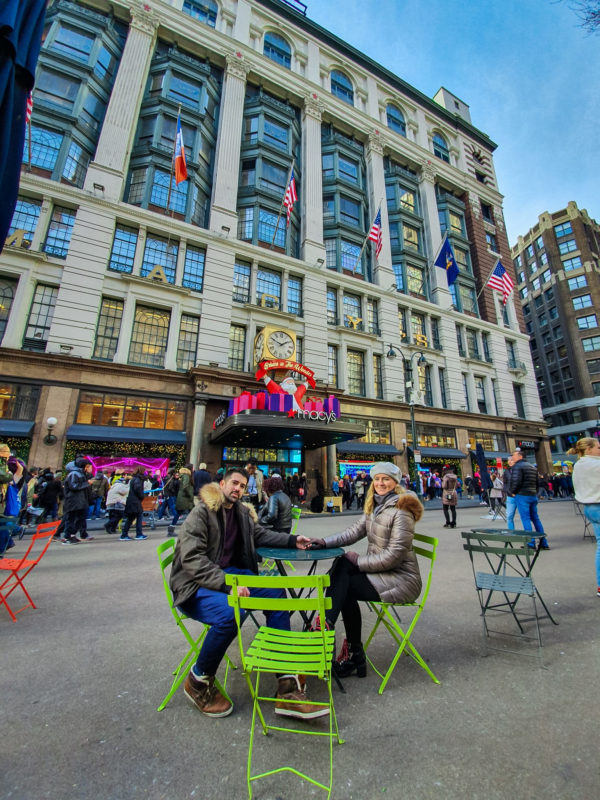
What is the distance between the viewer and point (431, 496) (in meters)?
24.2

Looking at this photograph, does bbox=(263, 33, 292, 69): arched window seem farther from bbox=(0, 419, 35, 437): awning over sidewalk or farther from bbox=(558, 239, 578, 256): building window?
bbox=(558, 239, 578, 256): building window

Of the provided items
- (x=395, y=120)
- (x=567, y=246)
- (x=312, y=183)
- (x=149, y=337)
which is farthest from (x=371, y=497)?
(x=567, y=246)

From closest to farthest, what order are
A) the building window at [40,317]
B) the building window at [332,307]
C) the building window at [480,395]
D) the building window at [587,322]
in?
the building window at [40,317] < the building window at [332,307] < the building window at [480,395] < the building window at [587,322]

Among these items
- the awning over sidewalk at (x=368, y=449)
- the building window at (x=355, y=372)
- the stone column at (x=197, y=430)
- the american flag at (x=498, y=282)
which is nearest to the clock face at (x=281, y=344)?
the stone column at (x=197, y=430)

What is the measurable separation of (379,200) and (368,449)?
22.3 metres

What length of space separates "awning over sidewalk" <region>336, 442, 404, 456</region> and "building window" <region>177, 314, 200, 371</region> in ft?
36.3

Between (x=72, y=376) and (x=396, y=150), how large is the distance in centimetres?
3638

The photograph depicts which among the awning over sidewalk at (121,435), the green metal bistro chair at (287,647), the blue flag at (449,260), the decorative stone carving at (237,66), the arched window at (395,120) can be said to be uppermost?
the arched window at (395,120)

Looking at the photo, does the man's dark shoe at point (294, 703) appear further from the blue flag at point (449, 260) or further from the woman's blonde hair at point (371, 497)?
the blue flag at point (449, 260)

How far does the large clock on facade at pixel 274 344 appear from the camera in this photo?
833 inches

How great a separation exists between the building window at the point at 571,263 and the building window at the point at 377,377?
155 feet

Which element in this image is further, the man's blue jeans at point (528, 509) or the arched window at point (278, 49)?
the arched window at point (278, 49)

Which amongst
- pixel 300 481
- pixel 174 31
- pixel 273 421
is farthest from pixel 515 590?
pixel 174 31

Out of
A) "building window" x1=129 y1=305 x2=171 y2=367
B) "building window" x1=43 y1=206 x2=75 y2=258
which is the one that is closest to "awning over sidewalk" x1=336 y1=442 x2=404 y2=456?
"building window" x1=129 y1=305 x2=171 y2=367
